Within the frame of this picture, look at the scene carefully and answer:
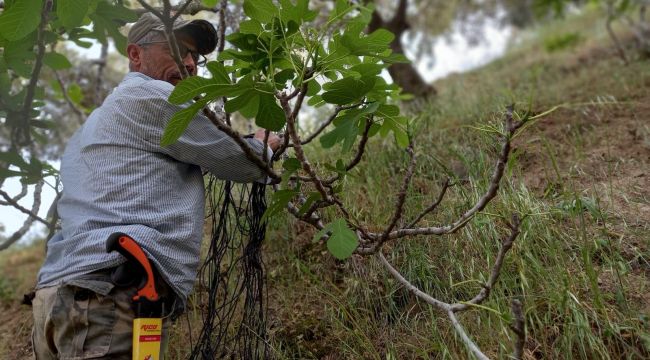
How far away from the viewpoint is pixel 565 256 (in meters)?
2.25

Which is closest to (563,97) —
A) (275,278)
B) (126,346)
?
(275,278)

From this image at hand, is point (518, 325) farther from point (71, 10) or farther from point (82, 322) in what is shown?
point (71, 10)

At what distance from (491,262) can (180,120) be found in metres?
1.43

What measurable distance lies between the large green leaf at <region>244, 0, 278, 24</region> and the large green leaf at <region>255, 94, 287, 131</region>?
0.78ft

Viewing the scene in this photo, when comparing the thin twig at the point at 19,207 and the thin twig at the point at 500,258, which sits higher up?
the thin twig at the point at 19,207

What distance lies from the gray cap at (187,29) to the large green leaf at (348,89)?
64cm

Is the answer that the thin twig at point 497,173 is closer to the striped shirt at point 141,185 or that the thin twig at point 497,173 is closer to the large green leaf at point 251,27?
the striped shirt at point 141,185

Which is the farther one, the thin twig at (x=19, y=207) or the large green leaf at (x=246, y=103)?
the thin twig at (x=19, y=207)

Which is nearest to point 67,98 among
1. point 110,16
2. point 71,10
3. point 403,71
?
point 110,16

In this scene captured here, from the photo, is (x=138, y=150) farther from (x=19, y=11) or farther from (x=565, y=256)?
(x=565, y=256)

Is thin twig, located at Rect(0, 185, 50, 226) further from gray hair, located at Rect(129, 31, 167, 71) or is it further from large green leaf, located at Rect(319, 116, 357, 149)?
large green leaf, located at Rect(319, 116, 357, 149)

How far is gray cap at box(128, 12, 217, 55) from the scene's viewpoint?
204 cm

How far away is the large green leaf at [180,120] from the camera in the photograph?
5.12 feet

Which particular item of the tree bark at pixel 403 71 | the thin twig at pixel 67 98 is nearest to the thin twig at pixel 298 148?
the thin twig at pixel 67 98
